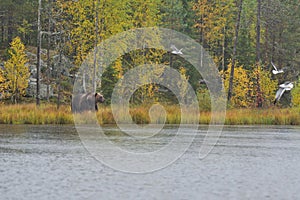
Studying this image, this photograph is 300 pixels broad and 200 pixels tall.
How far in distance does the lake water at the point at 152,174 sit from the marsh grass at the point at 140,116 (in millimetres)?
8756

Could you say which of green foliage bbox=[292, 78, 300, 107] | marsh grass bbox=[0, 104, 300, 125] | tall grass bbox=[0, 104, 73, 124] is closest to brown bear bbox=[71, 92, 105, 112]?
marsh grass bbox=[0, 104, 300, 125]

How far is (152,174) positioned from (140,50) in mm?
34031

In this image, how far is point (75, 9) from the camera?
147 ft

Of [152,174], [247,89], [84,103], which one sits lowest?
[152,174]

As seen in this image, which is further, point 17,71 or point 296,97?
point 17,71

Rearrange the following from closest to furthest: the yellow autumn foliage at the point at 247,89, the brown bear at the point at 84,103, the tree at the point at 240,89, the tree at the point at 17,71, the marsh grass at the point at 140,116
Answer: the marsh grass at the point at 140,116
the brown bear at the point at 84,103
the tree at the point at 17,71
the yellow autumn foliage at the point at 247,89
the tree at the point at 240,89

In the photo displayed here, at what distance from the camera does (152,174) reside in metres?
12.8

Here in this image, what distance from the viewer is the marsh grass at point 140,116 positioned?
28453 millimetres

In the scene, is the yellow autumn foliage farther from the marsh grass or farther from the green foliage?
the marsh grass

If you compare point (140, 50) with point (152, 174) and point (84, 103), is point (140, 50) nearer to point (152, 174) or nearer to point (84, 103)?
point (84, 103)

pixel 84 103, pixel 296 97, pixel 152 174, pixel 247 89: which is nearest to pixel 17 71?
pixel 84 103

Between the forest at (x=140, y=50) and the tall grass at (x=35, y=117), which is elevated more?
the forest at (x=140, y=50)

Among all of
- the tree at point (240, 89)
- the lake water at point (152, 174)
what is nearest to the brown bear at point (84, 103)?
the lake water at point (152, 174)

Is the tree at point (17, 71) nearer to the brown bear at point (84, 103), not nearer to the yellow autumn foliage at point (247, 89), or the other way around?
the brown bear at point (84, 103)
